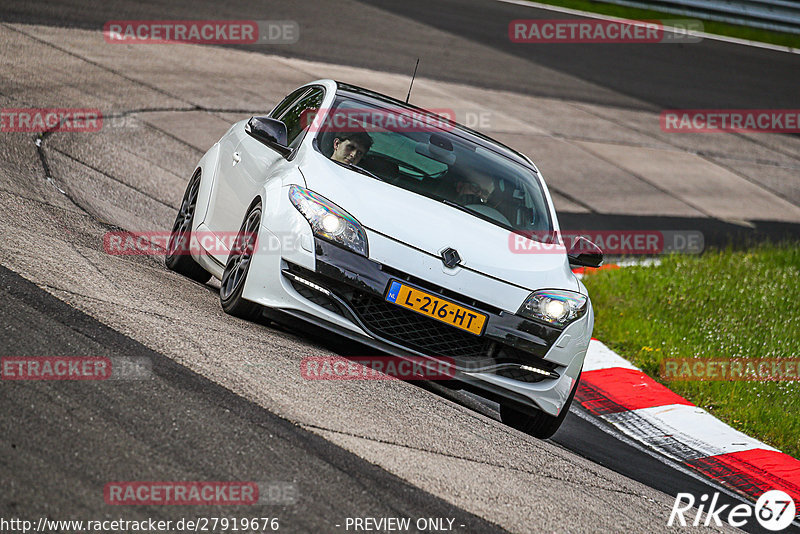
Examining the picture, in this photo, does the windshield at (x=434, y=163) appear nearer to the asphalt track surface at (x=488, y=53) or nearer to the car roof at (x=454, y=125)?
the car roof at (x=454, y=125)

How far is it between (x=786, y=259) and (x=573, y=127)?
19.6 ft

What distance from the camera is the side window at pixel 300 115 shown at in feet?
23.0

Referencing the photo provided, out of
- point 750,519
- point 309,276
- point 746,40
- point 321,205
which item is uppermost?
point 746,40

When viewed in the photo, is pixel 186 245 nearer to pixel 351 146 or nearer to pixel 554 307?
pixel 351 146

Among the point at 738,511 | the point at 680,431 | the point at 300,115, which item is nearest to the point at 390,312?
the point at 300,115

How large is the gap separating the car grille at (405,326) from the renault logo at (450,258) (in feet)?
1.05

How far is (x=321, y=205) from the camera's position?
5.92 meters

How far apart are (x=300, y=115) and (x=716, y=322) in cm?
463

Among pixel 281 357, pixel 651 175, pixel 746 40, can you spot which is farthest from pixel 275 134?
pixel 746 40

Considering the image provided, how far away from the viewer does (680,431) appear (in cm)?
742

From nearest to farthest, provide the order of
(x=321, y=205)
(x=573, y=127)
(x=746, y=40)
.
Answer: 1. (x=321, y=205)
2. (x=573, y=127)
3. (x=746, y=40)

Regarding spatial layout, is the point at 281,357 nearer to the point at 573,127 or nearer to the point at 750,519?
the point at 750,519

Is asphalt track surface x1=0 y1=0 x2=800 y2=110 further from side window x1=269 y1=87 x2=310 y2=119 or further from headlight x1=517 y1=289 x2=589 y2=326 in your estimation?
headlight x1=517 y1=289 x2=589 y2=326

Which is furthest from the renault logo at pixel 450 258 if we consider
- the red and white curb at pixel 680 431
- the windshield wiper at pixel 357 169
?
the red and white curb at pixel 680 431
